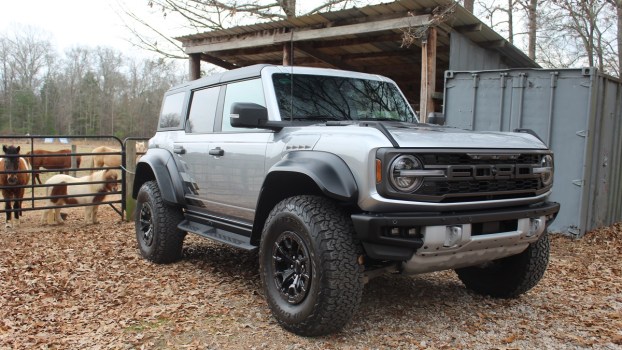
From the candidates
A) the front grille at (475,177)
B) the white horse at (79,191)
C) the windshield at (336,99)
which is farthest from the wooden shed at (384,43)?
the white horse at (79,191)

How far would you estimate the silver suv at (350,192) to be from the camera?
3.34 meters

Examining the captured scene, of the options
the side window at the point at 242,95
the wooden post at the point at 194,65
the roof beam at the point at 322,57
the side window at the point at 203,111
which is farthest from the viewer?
the wooden post at the point at 194,65

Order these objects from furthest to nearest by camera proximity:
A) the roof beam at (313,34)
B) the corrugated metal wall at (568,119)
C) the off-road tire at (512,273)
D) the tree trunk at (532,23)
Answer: the tree trunk at (532,23)
the roof beam at (313,34)
the corrugated metal wall at (568,119)
the off-road tire at (512,273)

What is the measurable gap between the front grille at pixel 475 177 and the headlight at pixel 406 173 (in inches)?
1.3

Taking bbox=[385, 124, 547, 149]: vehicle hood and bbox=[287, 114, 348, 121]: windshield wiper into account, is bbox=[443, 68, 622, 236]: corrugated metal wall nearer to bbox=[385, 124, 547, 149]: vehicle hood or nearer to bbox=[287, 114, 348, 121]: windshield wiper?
bbox=[385, 124, 547, 149]: vehicle hood

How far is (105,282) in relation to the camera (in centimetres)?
538

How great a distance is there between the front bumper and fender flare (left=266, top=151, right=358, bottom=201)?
0.60ft

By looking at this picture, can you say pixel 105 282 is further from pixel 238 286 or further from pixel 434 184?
pixel 434 184

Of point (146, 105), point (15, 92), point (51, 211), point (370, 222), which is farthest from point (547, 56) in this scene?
point (15, 92)

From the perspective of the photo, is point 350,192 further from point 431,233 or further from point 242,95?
point 242,95

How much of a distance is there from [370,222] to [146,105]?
59911mm

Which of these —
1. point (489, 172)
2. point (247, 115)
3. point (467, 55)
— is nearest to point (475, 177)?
point (489, 172)

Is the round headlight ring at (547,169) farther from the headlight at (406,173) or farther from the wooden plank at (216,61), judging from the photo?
the wooden plank at (216,61)

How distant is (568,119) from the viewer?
7375 mm
